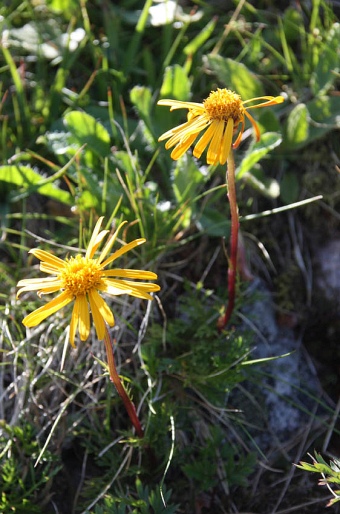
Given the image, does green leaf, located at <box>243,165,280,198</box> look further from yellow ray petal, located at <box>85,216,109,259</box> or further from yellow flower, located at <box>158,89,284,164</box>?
yellow ray petal, located at <box>85,216,109,259</box>

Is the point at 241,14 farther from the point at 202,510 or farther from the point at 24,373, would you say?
the point at 202,510

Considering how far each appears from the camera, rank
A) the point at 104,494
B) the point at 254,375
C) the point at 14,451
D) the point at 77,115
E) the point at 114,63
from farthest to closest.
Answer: the point at 114,63 < the point at 77,115 < the point at 254,375 < the point at 14,451 < the point at 104,494

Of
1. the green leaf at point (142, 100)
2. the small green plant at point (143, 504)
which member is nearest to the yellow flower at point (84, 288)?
the small green plant at point (143, 504)

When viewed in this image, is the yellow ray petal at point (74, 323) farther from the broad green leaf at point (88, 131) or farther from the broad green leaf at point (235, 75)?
the broad green leaf at point (235, 75)

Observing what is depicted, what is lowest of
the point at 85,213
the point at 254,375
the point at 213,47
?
the point at 254,375

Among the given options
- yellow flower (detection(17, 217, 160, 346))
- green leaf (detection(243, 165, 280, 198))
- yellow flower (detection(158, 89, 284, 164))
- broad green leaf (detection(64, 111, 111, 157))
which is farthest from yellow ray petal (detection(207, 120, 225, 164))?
broad green leaf (detection(64, 111, 111, 157))

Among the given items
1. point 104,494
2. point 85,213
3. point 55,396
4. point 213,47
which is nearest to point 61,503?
point 104,494

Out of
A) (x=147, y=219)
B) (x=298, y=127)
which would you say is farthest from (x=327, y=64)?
(x=147, y=219)

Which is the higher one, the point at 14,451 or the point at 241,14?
the point at 241,14
